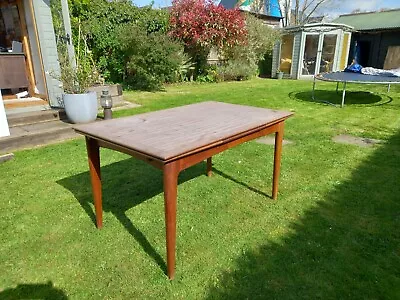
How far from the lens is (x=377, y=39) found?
1639 centimetres

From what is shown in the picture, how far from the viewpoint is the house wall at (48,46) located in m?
A: 5.25

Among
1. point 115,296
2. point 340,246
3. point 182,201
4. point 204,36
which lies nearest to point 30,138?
point 182,201

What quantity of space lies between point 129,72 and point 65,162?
6876mm

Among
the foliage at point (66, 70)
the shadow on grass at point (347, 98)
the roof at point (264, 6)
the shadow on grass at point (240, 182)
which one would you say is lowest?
the shadow on grass at point (240, 182)

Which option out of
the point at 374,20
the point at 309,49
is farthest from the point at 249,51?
the point at 374,20

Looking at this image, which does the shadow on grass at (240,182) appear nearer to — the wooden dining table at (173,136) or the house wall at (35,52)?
the wooden dining table at (173,136)

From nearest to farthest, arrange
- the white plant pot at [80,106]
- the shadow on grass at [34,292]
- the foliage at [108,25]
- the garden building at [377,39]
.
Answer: the shadow on grass at [34,292], the white plant pot at [80,106], the foliage at [108,25], the garden building at [377,39]

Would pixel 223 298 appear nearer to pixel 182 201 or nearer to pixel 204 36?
pixel 182 201

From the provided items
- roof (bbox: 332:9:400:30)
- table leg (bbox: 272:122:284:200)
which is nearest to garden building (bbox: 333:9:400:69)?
roof (bbox: 332:9:400:30)

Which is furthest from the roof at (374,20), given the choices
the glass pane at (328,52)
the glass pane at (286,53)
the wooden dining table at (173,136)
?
the wooden dining table at (173,136)

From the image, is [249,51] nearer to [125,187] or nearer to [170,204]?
[125,187]

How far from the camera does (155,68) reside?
9.16 meters

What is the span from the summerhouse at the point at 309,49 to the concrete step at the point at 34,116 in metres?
11.8

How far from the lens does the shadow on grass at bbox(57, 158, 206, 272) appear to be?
101 inches
